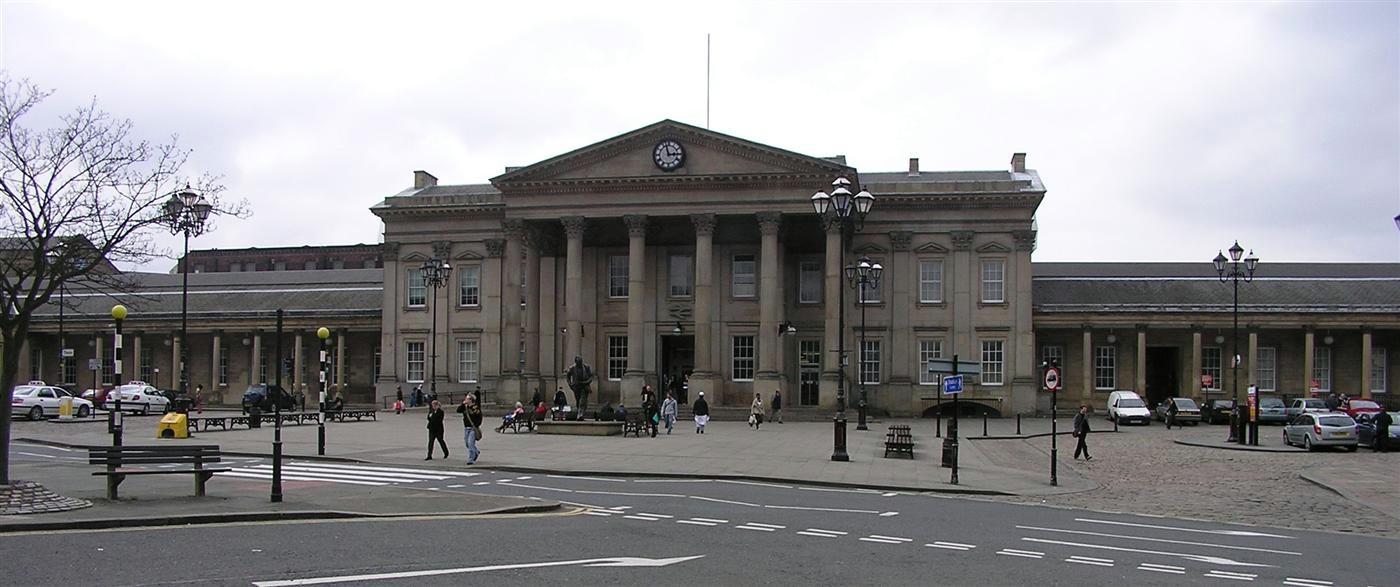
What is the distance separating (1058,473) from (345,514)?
19.0 meters

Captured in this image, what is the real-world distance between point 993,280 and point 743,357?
13804 millimetres

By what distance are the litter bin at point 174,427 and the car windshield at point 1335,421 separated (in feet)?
120

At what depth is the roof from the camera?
63438 mm

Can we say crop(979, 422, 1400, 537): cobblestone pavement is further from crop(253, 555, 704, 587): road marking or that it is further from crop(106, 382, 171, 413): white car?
crop(106, 382, 171, 413): white car

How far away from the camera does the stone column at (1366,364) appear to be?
6025cm

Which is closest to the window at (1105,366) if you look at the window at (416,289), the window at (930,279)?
the window at (930,279)

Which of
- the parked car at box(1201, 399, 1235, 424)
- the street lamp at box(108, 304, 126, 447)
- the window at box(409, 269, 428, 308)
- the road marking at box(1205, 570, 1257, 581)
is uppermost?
the window at box(409, 269, 428, 308)

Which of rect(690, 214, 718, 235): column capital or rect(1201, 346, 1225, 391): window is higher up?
rect(690, 214, 718, 235): column capital

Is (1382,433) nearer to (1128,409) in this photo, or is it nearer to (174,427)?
(1128,409)

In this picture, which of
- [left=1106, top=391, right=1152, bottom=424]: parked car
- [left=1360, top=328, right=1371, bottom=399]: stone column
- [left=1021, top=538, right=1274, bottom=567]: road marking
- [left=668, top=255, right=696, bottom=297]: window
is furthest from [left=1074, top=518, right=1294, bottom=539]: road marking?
[left=1360, top=328, right=1371, bottom=399]: stone column

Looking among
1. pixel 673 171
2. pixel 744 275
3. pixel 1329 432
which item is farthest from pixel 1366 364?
pixel 673 171

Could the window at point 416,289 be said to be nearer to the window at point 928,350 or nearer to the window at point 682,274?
the window at point 682,274

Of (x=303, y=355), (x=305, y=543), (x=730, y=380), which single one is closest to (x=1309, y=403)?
(x=730, y=380)

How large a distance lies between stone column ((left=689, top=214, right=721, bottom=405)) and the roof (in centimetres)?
2007
